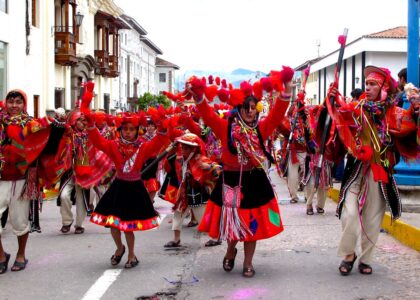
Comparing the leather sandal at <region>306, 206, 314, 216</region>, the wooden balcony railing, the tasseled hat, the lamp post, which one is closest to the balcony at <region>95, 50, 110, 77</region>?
the wooden balcony railing

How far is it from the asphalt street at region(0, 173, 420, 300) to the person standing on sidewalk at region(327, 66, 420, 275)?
0.41m

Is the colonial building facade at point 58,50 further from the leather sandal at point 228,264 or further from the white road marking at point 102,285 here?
the leather sandal at point 228,264

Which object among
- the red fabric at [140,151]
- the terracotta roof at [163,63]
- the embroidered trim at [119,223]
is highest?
the terracotta roof at [163,63]

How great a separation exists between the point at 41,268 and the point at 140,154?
65.5 inches

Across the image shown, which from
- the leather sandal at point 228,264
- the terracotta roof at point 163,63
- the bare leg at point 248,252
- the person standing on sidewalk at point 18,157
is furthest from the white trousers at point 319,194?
the terracotta roof at point 163,63

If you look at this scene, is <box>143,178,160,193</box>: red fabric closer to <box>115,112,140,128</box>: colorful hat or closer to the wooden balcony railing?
<box>115,112,140,128</box>: colorful hat

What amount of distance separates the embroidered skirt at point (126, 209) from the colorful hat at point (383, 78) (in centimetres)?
271

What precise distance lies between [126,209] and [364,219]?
2.49m

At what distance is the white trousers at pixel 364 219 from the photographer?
6.29m

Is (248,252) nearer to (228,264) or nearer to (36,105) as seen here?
(228,264)

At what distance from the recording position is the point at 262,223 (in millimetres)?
6328

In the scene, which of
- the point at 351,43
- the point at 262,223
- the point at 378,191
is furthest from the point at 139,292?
the point at 351,43

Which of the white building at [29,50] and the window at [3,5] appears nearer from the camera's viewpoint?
the window at [3,5]

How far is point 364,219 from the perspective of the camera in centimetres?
636
